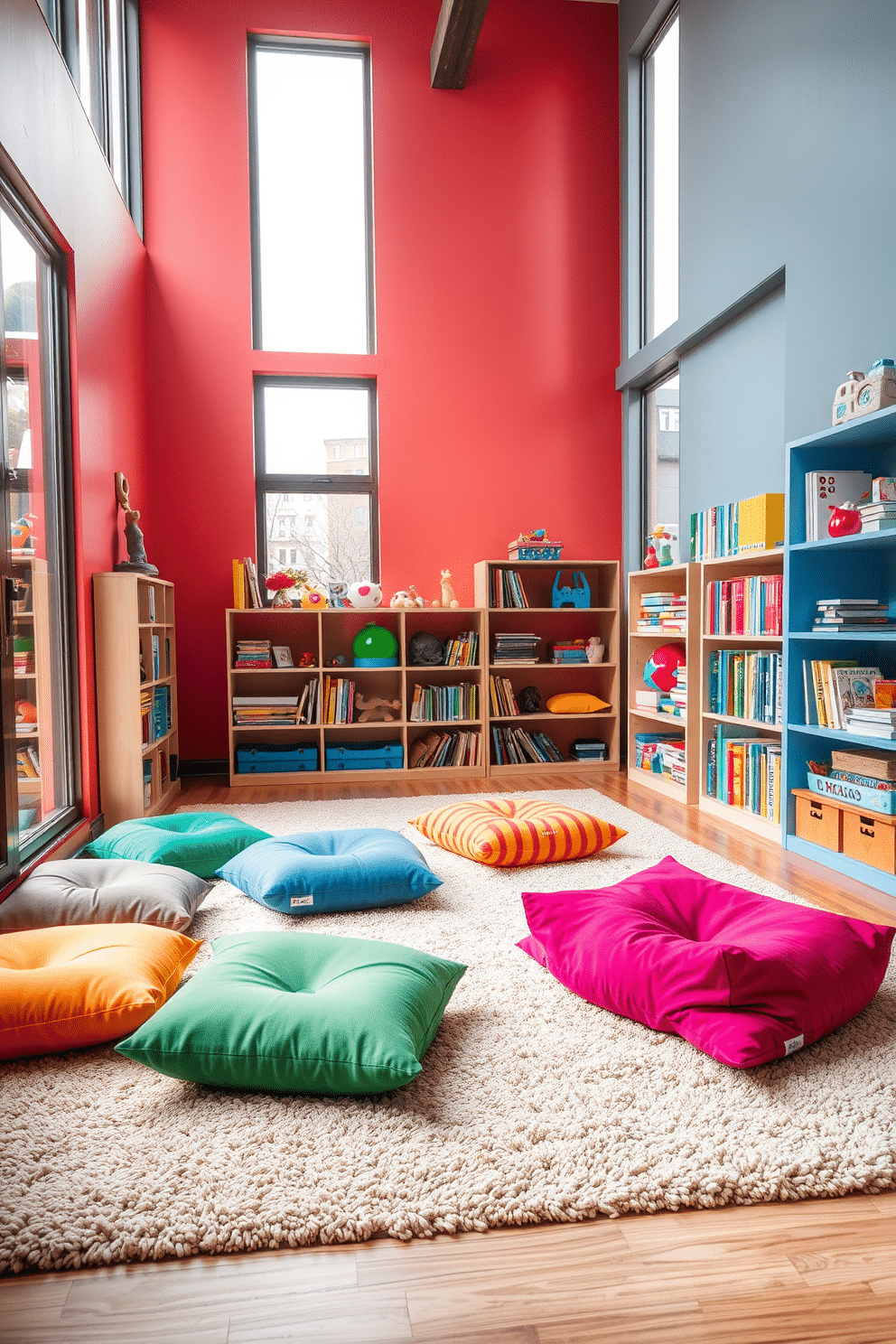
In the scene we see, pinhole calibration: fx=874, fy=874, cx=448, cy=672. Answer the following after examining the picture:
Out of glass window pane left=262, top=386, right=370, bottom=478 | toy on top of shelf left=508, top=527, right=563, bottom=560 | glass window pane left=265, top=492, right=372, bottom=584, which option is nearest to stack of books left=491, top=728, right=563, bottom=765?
toy on top of shelf left=508, top=527, right=563, bottom=560

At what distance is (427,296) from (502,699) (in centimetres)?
258

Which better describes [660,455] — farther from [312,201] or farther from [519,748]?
[312,201]

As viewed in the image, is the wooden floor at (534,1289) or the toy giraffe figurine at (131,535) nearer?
the wooden floor at (534,1289)

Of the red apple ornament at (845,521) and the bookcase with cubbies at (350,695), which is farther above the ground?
the red apple ornament at (845,521)

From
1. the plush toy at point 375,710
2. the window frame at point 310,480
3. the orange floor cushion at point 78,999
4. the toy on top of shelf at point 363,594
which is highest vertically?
the window frame at point 310,480

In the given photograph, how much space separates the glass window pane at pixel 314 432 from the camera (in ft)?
18.0

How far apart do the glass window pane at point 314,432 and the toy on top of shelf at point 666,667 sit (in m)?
2.17

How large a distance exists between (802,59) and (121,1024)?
13.8ft

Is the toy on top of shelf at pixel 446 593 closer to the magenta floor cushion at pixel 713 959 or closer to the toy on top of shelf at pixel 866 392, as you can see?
the toy on top of shelf at pixel 866 392

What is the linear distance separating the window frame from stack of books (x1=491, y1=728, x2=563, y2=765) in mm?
1263

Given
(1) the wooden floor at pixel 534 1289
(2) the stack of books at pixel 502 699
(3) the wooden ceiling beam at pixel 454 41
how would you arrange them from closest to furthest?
1. (1) the wooden floor at pixel 534 1289
2. (3) the wooden ceiling beam at pixel 454 41
3. (2) the stack of books at pixel 502 699

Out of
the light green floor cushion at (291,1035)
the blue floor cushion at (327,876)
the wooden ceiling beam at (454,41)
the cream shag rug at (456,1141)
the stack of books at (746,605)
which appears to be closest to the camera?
the cream shag rug at (456,1141)

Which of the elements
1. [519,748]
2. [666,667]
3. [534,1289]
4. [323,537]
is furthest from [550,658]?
[534,1289]

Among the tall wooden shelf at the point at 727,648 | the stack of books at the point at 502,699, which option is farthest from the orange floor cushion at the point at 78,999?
the stack of books at the point at 502,699
